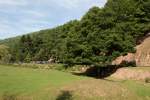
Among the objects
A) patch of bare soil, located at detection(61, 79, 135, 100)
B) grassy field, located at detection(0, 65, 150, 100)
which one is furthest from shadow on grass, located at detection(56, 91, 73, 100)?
patch of bare soil, located at detection(61, 79, 135, 100)

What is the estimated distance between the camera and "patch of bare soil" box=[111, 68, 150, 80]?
46219mm

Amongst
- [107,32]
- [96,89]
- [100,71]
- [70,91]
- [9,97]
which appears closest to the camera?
[9,97]

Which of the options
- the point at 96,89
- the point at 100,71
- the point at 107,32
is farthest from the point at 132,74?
the point at 96,89

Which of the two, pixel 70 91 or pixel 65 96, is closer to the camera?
pixel 65 96

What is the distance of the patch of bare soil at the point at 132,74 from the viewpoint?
4622 cm

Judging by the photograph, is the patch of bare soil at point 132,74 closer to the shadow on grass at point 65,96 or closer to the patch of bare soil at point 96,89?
the patch of bare soil at point 96,89

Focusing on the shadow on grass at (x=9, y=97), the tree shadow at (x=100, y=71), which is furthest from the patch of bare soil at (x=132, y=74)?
the shadow on grass at (x=9, y=97)

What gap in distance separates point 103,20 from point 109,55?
6344 mm

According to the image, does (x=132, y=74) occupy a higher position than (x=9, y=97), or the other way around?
(x=132, y=74)

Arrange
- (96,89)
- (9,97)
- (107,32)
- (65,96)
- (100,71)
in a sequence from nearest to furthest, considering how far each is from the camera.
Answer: (65,96) < (9,97) < (96,89) < (107,32) < (100,71)

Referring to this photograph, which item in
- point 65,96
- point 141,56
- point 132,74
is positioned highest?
Answer: point 141,56

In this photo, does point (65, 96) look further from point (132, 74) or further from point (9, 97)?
point (132, 74)

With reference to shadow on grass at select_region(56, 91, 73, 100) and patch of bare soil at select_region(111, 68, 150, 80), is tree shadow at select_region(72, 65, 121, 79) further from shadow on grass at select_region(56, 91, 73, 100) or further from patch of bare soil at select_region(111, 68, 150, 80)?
shadow on grass at select_region(56, 91, 73, 100)

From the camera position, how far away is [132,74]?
48219mm
